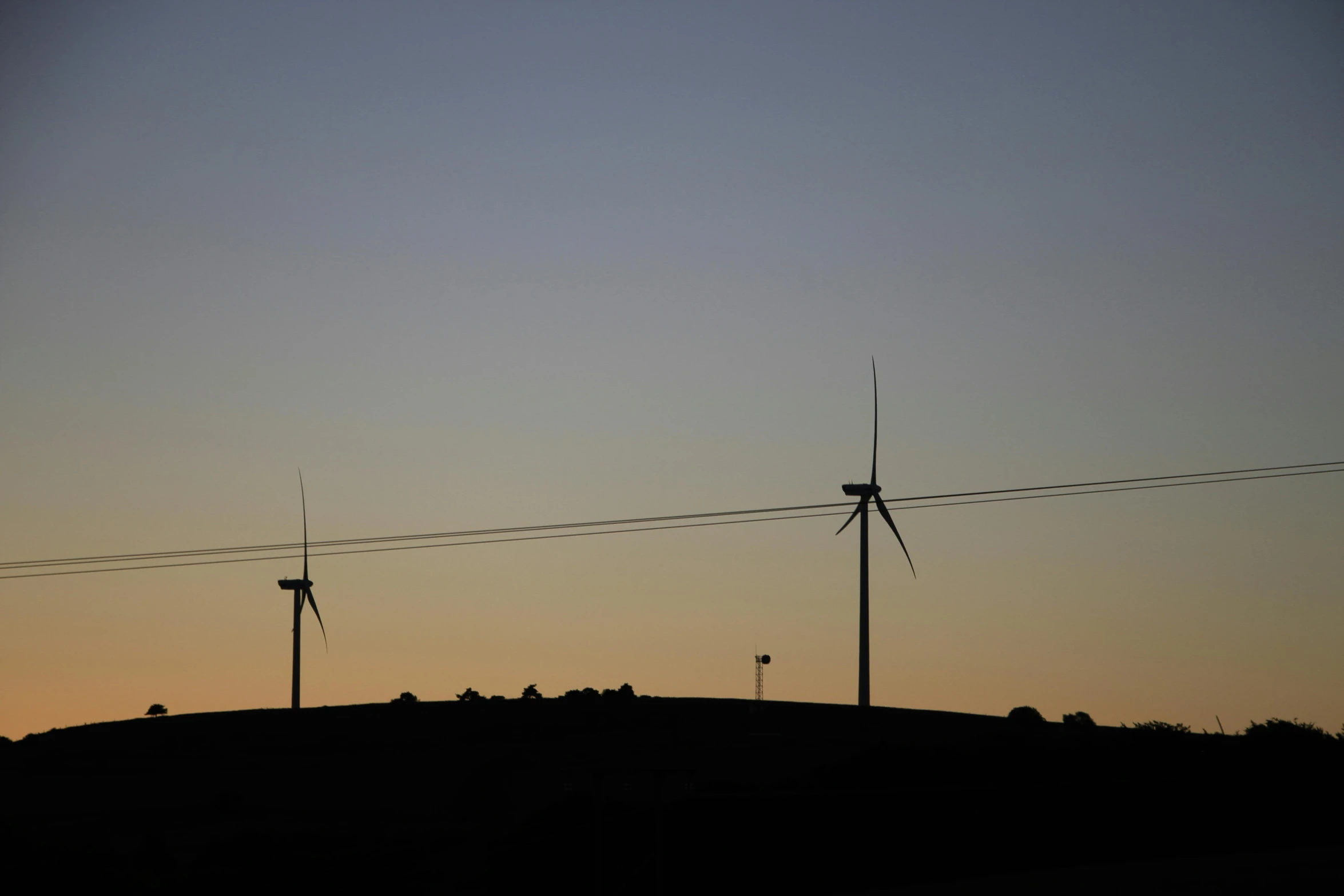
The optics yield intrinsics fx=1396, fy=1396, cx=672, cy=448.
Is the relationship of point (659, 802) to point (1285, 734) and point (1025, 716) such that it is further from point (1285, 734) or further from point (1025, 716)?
point (1025, 716)

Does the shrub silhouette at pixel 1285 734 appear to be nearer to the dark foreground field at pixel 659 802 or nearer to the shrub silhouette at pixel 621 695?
the dark foreground field at pixel 659 802

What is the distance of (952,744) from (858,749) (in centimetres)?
1147

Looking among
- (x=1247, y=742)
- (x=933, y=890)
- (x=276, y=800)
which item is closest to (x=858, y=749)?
(x=1247, y=742)

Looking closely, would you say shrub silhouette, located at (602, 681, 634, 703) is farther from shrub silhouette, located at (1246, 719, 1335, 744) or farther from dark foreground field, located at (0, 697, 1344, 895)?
shrub silhouette, located at (1246, 719, 1335, 744)

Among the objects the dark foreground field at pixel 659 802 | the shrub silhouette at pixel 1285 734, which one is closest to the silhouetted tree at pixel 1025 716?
the dark foreground field at pixel 659 802

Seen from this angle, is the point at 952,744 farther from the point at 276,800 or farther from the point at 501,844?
the point at 276,800

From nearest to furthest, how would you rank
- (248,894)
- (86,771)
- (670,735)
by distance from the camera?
(248,894), (670,735), (86,771)

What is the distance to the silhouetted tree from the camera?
9238cm

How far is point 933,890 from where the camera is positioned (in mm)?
32594

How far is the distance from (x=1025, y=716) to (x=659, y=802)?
81109 millimetres

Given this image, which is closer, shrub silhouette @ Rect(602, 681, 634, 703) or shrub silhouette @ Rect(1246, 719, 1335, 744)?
shrub silhouette @ Rect(1246, 719, 1335, 744)

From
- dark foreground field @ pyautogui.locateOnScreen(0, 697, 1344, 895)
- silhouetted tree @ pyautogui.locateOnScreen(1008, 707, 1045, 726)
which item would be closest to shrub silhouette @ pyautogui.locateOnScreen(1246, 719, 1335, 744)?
dark foreground field @ pyautogui.locateOnScreen(0, 697, 1344, 895)

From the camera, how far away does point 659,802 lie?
27.0 m

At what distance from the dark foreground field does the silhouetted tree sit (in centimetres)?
280
